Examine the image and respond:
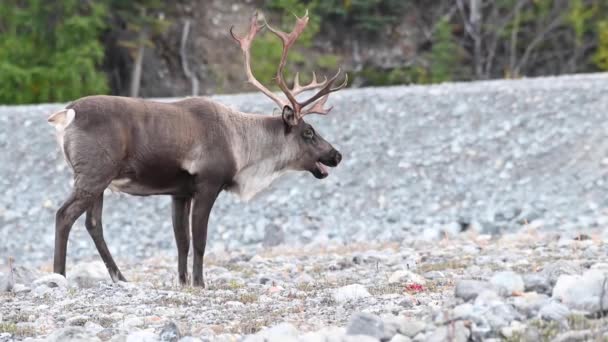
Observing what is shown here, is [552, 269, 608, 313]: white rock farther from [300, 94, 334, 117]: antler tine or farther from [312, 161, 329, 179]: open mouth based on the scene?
[312, 161, 329, 179]: open mouth

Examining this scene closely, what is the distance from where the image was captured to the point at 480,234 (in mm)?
13188

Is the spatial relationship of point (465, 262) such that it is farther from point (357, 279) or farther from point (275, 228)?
point (275, 228)

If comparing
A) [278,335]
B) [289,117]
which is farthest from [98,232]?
[278,335]

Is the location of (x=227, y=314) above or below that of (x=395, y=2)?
below

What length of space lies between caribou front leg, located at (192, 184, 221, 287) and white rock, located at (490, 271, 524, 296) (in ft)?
11.0

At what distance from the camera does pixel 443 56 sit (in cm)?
3238

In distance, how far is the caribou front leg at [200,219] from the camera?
8727 millimetres

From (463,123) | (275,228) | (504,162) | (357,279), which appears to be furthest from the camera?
(463,123)

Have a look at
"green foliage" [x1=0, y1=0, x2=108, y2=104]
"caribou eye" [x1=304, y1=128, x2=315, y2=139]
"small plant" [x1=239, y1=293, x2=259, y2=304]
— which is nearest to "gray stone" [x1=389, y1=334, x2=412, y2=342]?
"small plant" [x1=239, y1=293, x2=259, y2=304]

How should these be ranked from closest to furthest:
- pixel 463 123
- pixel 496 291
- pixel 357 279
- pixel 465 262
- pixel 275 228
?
pixel 496 291 < pixel 357 279 < pixel 465 262 < pixel 275 228 < pixel 463 123

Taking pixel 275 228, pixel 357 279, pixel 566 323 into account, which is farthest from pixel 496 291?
pixel 275 228

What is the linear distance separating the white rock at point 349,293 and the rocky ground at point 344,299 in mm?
18

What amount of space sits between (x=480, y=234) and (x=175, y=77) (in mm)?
20707

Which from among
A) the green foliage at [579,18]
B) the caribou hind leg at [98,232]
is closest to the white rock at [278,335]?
the caribou hind leg at [98,232]
